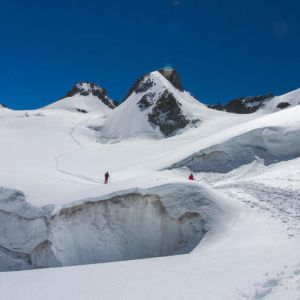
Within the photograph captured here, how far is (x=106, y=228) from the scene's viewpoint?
15.7 m

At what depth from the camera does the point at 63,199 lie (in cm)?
1677

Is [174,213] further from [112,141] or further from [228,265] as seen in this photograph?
[112,141]

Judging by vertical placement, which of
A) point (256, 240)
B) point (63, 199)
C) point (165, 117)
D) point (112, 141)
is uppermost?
point (165, 117)

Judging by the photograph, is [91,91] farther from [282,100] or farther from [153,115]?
[153,115]

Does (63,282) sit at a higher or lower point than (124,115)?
lower

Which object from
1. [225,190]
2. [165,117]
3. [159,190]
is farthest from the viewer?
[165,117]

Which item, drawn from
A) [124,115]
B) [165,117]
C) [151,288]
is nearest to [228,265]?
[151,288]

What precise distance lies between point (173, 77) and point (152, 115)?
23.0 metres

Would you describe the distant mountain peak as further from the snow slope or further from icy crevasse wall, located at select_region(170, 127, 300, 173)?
→ icy crevasse wall, located at select_region(170, 127, 300, 173)

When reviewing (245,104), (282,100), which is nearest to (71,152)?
(282,100)

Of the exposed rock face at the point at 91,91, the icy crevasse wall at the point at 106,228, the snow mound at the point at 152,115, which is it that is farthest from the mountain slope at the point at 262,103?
the icy crevasse wall at the point at 106,228

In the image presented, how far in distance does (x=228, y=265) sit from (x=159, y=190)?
6.45 m

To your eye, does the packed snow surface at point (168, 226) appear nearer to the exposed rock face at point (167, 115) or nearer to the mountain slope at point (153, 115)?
the mountain slope at point (153, 115)

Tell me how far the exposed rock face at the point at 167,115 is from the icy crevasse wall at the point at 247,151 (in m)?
24.6
